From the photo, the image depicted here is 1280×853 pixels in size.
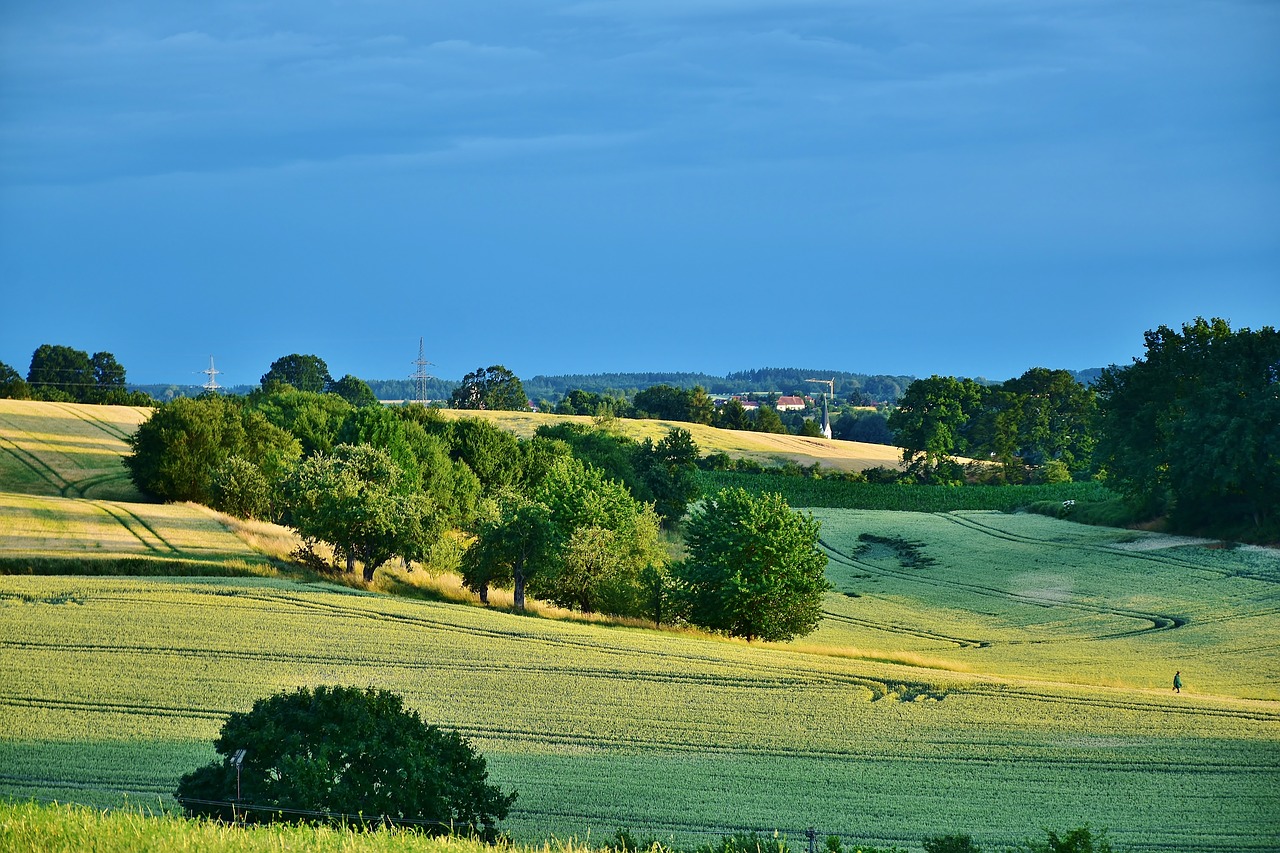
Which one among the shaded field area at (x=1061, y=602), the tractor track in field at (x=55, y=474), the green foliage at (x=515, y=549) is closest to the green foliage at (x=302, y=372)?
the tractor track in field at (x=55, y=474)

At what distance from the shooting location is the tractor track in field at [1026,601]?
48.1 metres

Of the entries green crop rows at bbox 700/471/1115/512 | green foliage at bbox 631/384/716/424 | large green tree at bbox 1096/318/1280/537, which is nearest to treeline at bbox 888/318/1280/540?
large green tree at bbox 1096/318/1280/537

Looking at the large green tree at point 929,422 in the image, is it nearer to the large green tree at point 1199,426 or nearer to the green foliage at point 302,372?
the large green tree at point 1199,426

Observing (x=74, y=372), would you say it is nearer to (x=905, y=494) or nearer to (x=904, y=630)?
(x=905, y=494)

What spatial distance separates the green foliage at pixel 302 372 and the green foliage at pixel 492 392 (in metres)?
17.0

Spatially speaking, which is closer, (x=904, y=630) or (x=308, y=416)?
(x=904, y=630)

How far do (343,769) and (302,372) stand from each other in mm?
151653

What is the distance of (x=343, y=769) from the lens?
16.0 m

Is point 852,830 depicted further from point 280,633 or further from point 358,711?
point 280,633

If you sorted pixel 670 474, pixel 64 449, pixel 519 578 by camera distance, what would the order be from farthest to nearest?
1. pixel 670 474
2. pixel 64 449
3. pixel 519 578

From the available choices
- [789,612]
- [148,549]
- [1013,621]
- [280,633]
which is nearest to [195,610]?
[280,633]

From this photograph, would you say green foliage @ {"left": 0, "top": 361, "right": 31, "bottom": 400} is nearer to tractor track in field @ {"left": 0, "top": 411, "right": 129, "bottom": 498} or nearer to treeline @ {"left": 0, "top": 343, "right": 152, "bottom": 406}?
treeline @ {"left": 0, "top": 343, "right": 152, "bottom": 406}

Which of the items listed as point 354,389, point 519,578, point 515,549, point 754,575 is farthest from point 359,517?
point 354,389

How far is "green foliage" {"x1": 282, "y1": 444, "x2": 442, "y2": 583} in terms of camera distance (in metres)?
45.1
